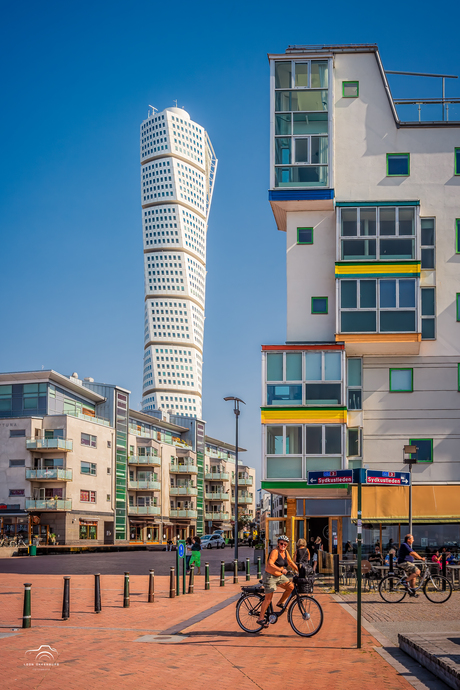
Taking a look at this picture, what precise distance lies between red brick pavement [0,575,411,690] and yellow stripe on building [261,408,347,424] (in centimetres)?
1598

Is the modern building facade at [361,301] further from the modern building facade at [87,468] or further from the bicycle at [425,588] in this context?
the modern building facade at [87,468]

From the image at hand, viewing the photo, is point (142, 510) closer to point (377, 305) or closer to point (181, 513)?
point (181, 513)

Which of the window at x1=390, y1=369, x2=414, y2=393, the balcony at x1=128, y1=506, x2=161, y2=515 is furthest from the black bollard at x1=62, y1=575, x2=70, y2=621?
the balcony at x1=128, y1=506, x2=161, y2=515

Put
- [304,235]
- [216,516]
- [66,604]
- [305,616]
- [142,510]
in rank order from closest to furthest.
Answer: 1. [305,616]
2. [66,604]
3. [304,235]
4. [142,510]
5. [216,516]

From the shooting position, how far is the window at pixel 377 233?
3469cm

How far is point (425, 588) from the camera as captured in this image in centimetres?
1852

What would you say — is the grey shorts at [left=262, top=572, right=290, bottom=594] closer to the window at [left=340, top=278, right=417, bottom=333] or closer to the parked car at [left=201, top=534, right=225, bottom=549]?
the window at [left=340, top=278, right=417, bottom=333]

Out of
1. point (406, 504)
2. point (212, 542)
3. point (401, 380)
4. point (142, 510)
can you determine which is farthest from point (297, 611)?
point (142, 510)

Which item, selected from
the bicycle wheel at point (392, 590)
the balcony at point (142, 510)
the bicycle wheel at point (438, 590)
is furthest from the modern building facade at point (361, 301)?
the balcony at point (142, 510)

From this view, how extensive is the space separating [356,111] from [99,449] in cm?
5229

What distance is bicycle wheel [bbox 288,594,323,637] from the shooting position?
42.4 ft

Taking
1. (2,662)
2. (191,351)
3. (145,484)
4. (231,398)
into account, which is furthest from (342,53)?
Result: (191,351)

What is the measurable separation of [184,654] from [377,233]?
1025 inches

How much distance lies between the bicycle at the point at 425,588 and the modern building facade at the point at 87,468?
181ft
